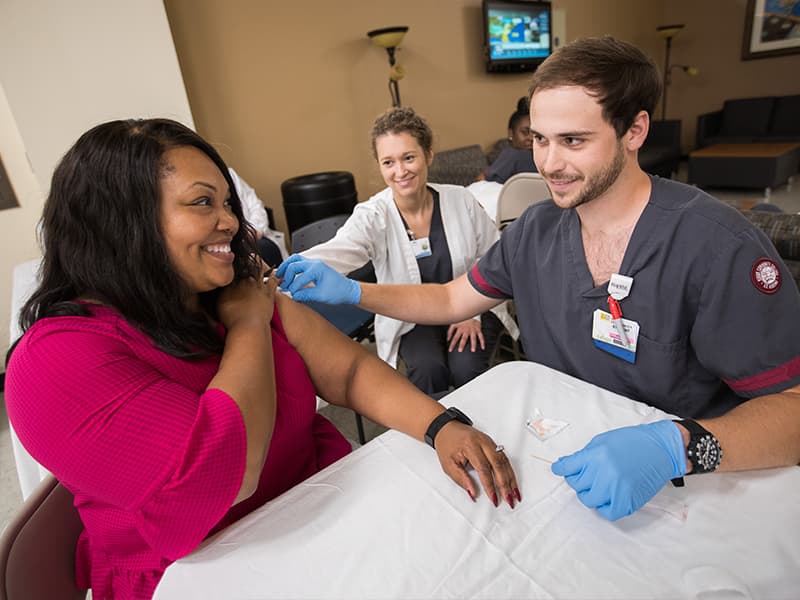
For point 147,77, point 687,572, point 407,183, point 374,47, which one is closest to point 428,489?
point 687,572

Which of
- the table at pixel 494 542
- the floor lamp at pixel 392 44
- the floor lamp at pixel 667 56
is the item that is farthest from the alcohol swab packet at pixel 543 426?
the floor lamp at pixel 667 56

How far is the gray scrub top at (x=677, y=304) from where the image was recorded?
0.85 m

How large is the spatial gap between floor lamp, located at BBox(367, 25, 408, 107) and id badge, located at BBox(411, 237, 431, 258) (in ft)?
8.07

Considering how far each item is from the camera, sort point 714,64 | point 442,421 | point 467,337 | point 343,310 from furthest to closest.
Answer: point 714,64, point 343,310, point 467,337, point 442,421

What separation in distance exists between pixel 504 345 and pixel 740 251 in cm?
156

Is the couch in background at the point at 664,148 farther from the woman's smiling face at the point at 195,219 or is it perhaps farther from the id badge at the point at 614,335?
the woman's smiling face at the point at 195,219

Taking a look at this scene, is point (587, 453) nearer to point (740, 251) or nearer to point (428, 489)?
point (428, 489)

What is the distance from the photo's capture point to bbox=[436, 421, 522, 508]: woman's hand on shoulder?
74 cm

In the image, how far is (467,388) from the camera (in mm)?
1021

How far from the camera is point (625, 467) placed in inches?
26.2

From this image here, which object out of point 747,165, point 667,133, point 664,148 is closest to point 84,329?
point 747,165

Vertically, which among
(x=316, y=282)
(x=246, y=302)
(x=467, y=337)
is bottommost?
(x=467, y=337)

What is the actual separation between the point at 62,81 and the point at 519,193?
2434 millimetres

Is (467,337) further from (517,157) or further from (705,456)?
(517,157)
